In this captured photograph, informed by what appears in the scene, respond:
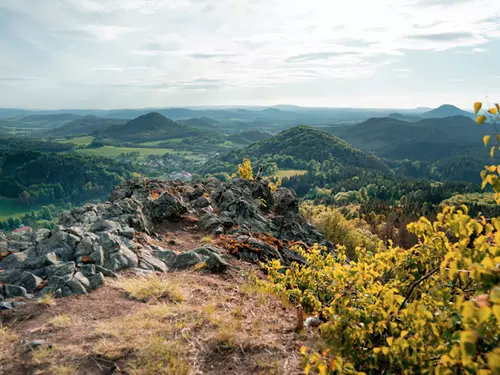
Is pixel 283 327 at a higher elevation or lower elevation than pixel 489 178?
lower

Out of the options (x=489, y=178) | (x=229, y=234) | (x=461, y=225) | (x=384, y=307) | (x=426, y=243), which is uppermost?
(x=489, y=178)

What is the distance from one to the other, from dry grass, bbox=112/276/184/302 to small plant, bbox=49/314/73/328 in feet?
8.74

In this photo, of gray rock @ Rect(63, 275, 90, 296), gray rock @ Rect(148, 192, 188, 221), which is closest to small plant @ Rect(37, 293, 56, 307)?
gray rock @ Rect(63, 275, 90, 296)

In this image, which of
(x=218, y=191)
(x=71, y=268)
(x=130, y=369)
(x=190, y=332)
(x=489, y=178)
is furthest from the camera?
(x=218, y=191)

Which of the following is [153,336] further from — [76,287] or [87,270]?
[87,270]

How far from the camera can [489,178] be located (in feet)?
16.9

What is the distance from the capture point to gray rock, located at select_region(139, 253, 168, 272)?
1748 centimetres

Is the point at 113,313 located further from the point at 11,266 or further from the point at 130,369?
the point at 11,266

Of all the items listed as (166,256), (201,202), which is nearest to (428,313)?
(166,256)

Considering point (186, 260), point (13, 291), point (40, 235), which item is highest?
point (40, 235)

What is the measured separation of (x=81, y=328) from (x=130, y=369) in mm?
3347

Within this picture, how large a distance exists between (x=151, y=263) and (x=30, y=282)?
18.4 feet

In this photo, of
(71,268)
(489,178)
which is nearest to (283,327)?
(489,178)

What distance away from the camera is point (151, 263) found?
17922mm
